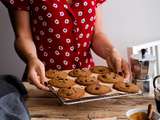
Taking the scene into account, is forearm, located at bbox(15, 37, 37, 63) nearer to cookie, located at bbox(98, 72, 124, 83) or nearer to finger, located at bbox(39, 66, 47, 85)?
finger, located at bbox(39, 66, 47, 85)

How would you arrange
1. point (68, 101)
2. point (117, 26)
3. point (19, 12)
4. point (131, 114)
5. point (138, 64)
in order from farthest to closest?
point (117, 26), point (19, 12), point (138, 64), point (68, 101), point (131, 114)

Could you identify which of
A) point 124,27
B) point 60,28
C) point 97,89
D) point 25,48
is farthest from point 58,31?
point 124,27

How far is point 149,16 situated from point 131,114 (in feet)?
3.76

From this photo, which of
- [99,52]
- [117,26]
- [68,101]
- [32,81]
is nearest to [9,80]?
[32,81]

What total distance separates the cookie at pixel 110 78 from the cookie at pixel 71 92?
0.34 ft

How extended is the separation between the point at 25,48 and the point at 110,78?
14.1 inches

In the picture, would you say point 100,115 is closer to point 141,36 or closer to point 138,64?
point 138,64

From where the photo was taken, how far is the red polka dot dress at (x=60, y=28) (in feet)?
4.23

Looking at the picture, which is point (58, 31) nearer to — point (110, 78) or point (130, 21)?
point (110, 78)

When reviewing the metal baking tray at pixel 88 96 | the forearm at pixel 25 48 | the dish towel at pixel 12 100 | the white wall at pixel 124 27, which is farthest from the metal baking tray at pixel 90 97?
the white wall at pixel 124 27

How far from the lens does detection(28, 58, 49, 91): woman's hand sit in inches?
39.0

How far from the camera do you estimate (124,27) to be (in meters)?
1.87

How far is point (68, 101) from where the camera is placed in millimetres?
925

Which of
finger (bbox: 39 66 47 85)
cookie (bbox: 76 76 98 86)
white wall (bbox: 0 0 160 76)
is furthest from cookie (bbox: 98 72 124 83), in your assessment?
white wall (bbox: 0 0 160 76)
